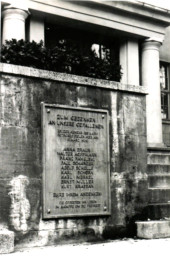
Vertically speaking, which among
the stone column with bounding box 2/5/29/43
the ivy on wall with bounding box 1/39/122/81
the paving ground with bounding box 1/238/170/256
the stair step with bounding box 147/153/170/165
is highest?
the stone column with bounding box 2/5/29/43

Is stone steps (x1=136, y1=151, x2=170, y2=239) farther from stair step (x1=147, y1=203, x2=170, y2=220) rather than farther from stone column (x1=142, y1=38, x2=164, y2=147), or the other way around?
stone column (x1=142, y1=38, x2=164, y2=147)

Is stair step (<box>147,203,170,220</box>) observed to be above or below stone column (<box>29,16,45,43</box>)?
below

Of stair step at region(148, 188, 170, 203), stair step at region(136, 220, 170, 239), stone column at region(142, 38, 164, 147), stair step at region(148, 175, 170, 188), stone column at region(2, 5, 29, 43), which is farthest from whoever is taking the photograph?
stone column at region(142, 38, 164, 147)

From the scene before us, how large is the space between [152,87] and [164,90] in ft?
6.69

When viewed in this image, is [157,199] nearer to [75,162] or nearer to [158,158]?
[158,158]

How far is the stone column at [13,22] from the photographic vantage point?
12.9 metres

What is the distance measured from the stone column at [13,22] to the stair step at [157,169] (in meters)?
5.28

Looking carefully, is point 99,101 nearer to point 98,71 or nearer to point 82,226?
point 98,71

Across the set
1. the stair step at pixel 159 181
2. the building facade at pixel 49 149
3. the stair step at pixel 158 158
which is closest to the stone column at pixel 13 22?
the building facade at pixel 49 149

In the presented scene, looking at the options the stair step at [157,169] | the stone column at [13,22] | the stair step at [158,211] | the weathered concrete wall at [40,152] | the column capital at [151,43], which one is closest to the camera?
the weathered concrete wall at [40,152]

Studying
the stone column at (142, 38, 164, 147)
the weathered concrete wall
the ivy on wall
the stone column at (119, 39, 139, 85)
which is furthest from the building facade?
the stone column at (119, 39, 139, 85)

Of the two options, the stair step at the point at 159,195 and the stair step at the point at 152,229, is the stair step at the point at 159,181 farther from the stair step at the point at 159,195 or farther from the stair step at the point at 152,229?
the stair step at the point at 152,229

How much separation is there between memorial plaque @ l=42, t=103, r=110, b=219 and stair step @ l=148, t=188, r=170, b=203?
1.60 metres

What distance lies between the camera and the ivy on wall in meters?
8.88
